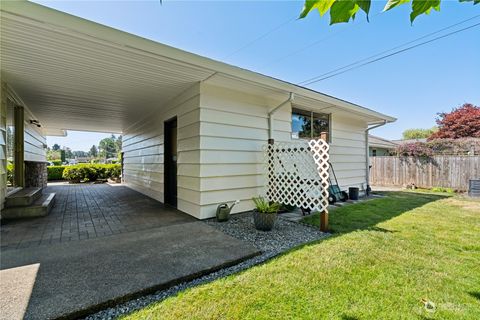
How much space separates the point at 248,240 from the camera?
3.29m

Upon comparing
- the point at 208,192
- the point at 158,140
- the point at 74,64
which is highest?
the point at 74,64

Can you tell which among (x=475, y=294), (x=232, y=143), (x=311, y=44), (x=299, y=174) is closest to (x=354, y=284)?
(x=475, y=294)

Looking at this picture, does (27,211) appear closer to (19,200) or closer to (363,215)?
(19,200)

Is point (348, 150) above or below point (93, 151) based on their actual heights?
below

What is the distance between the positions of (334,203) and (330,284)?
175 inches

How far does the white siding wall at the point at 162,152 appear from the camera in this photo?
15.0 ft

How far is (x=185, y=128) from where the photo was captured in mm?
4941

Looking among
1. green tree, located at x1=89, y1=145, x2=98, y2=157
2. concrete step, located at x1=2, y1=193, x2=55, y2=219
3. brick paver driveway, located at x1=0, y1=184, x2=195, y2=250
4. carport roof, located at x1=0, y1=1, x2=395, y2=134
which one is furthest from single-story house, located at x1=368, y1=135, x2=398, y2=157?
green tree, located at x1=89, y1=145, x2=98, y2=157

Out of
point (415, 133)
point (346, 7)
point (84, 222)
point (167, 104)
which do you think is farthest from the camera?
point (415, 133)

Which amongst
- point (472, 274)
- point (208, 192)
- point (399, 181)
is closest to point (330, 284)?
point (472, 274)

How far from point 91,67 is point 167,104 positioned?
2.32 metres

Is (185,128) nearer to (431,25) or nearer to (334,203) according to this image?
(334,203)

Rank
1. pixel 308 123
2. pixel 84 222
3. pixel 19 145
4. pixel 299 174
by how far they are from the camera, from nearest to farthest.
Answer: pixel 84 222 → pixel 299 174 → pixel 19 145 → pixel 308 123

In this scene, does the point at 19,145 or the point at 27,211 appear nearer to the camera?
the point at 27,211
